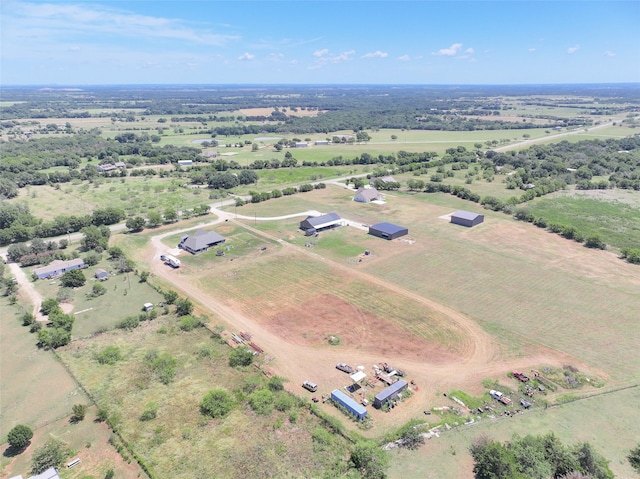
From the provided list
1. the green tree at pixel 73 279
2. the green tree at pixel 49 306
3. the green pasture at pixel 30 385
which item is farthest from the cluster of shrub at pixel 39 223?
the green pasture at pixel 30 385

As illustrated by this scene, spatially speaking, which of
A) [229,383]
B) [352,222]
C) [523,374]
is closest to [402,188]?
[352,222]

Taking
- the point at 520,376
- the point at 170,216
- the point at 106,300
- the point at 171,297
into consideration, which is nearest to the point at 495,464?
the point at 520,376

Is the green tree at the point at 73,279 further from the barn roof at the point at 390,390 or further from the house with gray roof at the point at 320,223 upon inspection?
the barn roof at the point at 390,390

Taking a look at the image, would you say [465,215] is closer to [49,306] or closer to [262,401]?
[262,401]

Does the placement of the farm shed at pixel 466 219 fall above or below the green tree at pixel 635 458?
above

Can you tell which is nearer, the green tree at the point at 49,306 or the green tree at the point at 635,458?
the green tree at the point at 635,458

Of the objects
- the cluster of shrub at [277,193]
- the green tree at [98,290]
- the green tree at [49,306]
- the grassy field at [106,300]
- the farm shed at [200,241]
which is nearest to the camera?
the grassy field at [106,300]

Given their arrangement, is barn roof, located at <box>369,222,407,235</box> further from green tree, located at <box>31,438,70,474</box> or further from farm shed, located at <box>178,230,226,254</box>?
green tree, located at <box>31,438,70,474</box>

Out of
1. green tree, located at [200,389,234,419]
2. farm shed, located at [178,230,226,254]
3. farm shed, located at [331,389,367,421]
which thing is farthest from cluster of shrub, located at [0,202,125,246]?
farm shed, located at [331,389,367,421]
